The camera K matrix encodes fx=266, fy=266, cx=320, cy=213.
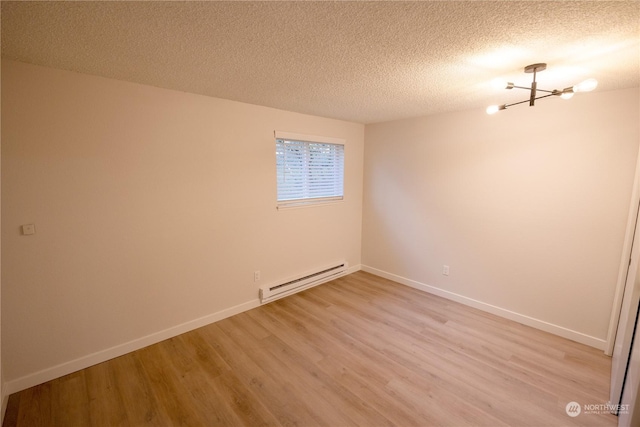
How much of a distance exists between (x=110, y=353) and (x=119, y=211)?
1.20 m

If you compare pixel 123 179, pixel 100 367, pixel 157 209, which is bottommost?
pixel 100 367

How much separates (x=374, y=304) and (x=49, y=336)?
296 centimetres

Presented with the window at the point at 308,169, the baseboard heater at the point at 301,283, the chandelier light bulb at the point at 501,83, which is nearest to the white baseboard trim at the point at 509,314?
the baseboard heater at the point at 301,283

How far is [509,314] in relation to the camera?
2.89 m

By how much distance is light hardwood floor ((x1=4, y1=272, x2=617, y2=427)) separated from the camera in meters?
1.71

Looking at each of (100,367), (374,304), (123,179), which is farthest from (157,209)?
(374,304)

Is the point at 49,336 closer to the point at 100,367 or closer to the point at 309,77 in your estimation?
the point at 100,367

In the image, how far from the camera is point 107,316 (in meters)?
2.20

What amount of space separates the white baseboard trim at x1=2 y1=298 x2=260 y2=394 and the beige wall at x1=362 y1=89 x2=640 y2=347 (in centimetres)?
252

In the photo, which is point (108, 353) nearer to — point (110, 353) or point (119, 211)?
point (110, 353)

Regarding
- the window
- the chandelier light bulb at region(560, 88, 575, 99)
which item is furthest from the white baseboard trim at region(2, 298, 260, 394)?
the chandelier light bulb at region(560, 88, 575, 99)

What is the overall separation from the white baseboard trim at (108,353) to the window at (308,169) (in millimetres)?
1389

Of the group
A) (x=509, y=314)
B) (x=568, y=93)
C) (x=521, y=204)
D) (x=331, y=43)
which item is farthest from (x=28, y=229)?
(x=509, y=314)

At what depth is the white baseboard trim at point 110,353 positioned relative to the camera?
1.91m
